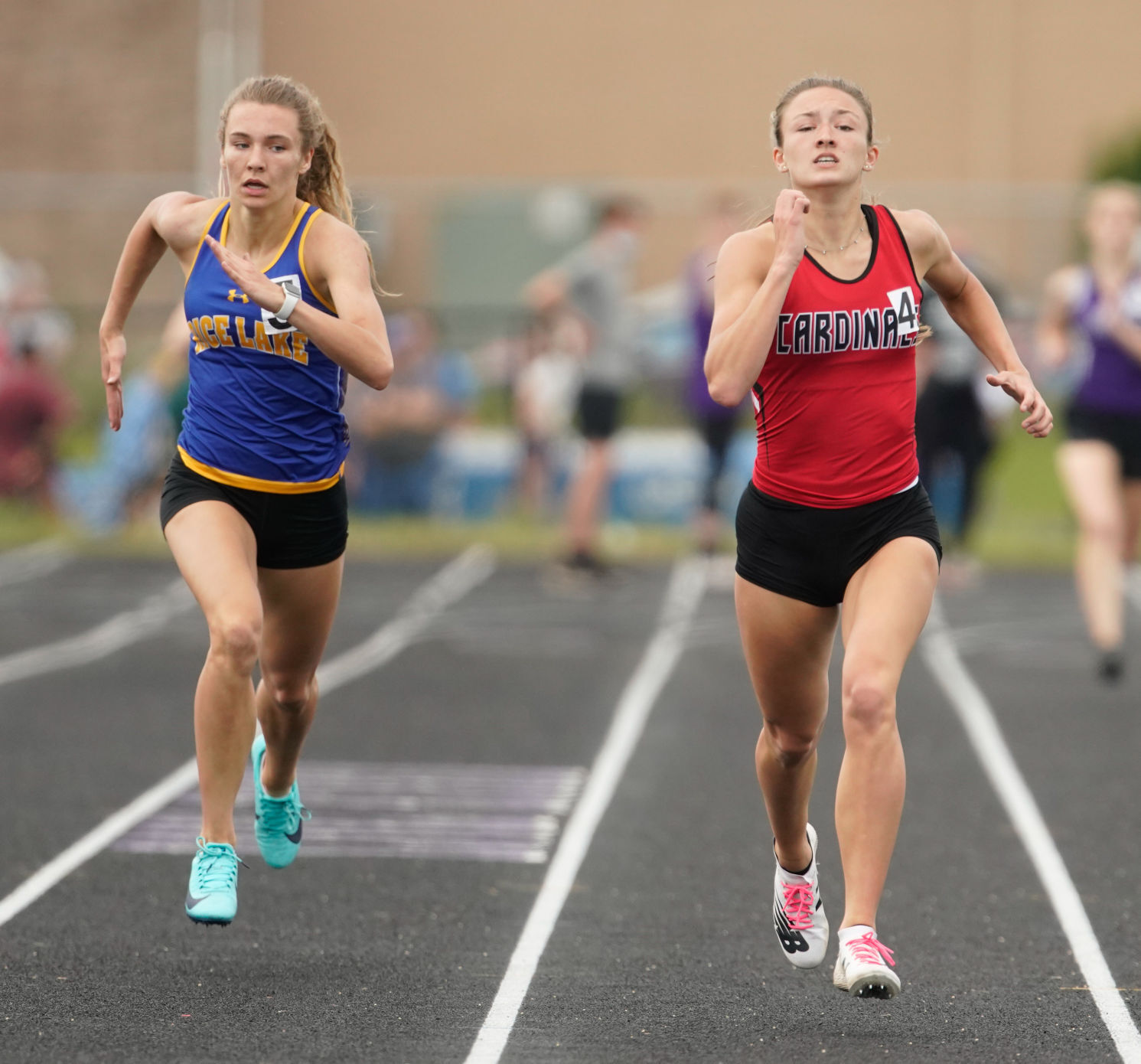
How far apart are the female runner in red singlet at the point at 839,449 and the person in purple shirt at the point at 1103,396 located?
436cm

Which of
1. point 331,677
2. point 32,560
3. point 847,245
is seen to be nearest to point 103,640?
point 331,677

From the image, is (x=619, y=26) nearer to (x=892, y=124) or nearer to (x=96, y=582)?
(x=892, y=124)

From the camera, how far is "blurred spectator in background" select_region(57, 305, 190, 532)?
1420 centimetres

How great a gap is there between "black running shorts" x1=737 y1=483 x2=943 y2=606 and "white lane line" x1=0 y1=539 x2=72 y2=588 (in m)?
9.35

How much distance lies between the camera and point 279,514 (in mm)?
4828

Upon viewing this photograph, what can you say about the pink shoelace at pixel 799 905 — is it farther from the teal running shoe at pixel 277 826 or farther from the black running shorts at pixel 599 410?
the black running shorts at pixel 599 410

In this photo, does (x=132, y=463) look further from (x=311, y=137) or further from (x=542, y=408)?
(x=311, y=137)

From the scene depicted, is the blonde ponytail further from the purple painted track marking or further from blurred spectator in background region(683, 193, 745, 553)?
blurred spectator in background region(683, 193, 745, 553)

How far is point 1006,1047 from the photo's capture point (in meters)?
4.19

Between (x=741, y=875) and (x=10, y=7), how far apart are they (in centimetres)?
2441

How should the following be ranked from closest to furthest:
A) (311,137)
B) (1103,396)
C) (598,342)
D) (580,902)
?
(311,137) → (580,902) → (1103,396) → (598,342)

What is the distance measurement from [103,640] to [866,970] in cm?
753

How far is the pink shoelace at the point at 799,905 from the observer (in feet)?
15.2

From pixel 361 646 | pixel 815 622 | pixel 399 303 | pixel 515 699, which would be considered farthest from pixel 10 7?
pixel 815 622
